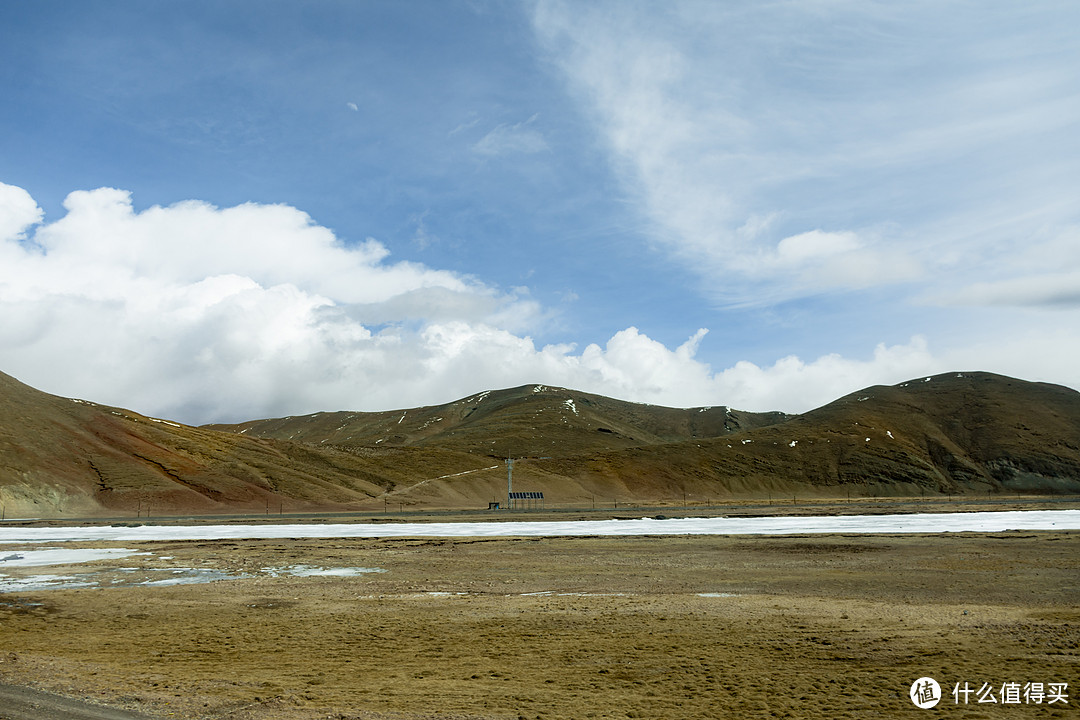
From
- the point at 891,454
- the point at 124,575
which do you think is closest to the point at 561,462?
the point at 891,454

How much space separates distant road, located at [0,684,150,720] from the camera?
33.0ft

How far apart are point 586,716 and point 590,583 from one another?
1454 cm

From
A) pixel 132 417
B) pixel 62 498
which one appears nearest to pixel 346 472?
pixel 132 417

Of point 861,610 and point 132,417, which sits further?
point 132,417

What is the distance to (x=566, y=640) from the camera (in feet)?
50.3

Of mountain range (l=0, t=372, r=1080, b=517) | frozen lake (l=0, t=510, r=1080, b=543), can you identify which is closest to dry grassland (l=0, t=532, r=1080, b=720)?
frozen lake (l=0, t=510, r=1080, b=543)

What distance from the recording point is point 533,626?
1695 cm

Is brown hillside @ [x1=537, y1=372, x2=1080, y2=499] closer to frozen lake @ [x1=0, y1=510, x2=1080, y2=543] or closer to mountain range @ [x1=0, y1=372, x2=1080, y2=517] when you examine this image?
mountain range @ [x1=0, y1=372, x2=1080, y2=517]

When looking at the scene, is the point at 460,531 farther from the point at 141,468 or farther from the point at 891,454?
the point at 891,454

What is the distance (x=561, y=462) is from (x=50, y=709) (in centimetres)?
13304

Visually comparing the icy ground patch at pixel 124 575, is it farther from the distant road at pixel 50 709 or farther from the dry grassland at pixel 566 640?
the distant road at pixel 50 709

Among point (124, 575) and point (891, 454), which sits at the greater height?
point (891, 454)

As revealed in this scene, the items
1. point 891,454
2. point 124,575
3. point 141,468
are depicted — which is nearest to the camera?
point 124,575

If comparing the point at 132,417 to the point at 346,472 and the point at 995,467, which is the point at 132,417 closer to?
the point at 346,472
